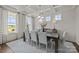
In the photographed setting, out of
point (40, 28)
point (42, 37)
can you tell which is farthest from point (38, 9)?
point (42, 37)

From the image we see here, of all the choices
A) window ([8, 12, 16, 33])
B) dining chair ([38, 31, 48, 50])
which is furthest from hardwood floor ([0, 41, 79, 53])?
dining chair ([38, 31, 48, 50])

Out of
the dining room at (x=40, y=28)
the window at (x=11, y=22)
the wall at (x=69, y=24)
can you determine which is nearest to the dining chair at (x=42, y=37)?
the dining room at (x=40, y=28)

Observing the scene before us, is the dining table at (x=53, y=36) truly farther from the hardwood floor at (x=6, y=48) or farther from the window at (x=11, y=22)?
the window at (x=11, y=22)

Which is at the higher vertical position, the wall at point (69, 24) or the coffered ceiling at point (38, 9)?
the coffered ceiling at point (38, 9)

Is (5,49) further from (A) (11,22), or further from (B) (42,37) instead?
(B) (42,37)

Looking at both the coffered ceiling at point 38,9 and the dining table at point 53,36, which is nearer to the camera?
the coffered ceiling at point 38,9

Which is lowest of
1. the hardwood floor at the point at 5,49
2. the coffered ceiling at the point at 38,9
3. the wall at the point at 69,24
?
the hardwood floor at the point at 5,49

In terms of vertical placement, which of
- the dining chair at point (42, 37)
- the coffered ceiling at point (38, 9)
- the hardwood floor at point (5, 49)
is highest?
the coffered ceiling at point (38, 9)

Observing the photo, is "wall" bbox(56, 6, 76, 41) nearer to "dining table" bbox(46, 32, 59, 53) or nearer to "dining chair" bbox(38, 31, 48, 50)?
"dining table" bbox(46, 32, 59, 53)

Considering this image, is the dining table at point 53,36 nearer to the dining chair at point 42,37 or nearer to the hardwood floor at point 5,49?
the dining chair at point 42,37

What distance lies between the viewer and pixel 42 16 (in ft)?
8.12

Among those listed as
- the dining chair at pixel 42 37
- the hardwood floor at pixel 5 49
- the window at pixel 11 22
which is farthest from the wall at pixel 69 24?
the hardwood floor at pixel 5 49
